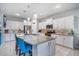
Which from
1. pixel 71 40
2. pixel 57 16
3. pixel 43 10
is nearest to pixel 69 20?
pixel 57 16

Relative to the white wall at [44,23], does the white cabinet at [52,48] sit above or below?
below

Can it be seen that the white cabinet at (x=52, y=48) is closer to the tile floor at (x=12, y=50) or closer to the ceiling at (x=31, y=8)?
the tile floor at (x=12, y=50)

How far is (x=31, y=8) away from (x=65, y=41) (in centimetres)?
97

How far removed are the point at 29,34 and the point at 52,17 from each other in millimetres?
587

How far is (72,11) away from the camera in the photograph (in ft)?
4.76

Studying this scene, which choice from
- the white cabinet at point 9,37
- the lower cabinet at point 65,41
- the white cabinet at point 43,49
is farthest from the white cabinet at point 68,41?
the white cabinet at point 9,37

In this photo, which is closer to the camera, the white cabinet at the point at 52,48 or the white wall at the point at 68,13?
the white wall at the point at 68,13

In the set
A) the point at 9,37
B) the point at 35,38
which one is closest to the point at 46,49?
the point at 35,38

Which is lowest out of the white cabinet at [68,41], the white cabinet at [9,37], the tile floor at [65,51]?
the tile floor at [65,51]

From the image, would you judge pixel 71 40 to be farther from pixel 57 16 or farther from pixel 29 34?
pixel 29 34

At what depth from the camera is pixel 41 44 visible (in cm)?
154

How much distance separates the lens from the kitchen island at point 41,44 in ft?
4.91

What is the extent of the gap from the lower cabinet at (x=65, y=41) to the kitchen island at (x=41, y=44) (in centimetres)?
12

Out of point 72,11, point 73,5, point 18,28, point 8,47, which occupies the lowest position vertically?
point 8,47
